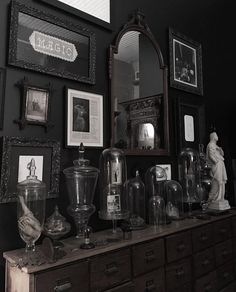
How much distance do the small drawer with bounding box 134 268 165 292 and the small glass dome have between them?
0.39 metres

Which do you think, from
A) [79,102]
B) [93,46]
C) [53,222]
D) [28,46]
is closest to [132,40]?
[93,46]

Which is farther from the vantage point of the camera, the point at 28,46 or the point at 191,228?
the point at 191,228

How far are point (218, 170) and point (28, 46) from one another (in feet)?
6.55

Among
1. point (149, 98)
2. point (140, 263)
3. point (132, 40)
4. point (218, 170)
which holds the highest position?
point (132, 40)

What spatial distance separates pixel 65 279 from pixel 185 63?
7.79 ft

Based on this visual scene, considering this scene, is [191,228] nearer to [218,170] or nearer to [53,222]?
[218,170]

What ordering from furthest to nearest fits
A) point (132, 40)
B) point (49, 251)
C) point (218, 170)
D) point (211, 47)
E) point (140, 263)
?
point (211, 47) → point (218, 170) → point (132, 40) → point (140, 263) → point (49, 251)

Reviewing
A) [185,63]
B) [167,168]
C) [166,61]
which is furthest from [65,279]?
[185,63]

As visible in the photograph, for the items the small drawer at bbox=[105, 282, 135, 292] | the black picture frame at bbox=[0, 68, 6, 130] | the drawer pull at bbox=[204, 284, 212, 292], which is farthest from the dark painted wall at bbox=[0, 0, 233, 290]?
the drawer pull at bbox=[204, 284, 212, 292]

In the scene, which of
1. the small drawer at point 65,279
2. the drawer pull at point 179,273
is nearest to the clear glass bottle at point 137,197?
the drawer pull at point 179,273

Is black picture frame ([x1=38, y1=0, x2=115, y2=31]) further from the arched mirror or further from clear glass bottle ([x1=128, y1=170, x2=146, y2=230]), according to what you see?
clear glass bottle ([x1=128, y1=170, x2=146, y2=230])

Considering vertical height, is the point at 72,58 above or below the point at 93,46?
below

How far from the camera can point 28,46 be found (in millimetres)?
1728

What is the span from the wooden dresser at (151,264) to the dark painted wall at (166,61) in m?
0.39
